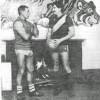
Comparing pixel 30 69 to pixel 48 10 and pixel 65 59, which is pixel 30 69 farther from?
pixel 48 10

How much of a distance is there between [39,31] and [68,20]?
0.14 metres

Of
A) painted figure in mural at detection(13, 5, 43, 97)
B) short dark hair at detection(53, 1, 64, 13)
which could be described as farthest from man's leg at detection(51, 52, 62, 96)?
short dark hair at detection(53, 1, 64, 13)

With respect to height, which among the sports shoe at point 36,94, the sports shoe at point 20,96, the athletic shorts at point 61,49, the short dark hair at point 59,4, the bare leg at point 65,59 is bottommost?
the sports shoe at point 20,96

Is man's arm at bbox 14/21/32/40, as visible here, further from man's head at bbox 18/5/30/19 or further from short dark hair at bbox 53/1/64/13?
short dark hair at bbox 53/1/64/13

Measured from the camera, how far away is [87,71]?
4.17ft

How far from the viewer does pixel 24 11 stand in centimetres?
122

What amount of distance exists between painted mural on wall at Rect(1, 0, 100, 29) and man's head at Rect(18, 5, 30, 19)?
0.01 m

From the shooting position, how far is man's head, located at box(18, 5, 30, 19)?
122 centimetres

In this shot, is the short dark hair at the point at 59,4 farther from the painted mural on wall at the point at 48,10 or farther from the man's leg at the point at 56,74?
the man's leg at the point at 56,74

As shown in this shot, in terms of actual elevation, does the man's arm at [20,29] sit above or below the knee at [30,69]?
above

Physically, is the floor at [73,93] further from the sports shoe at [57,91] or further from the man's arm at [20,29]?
the man's arm at [20,29]

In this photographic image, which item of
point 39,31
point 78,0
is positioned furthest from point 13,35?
point 78,0

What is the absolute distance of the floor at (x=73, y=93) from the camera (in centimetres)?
124

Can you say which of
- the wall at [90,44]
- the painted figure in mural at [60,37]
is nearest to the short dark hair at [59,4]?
the painted figure in mural at [60,37]
